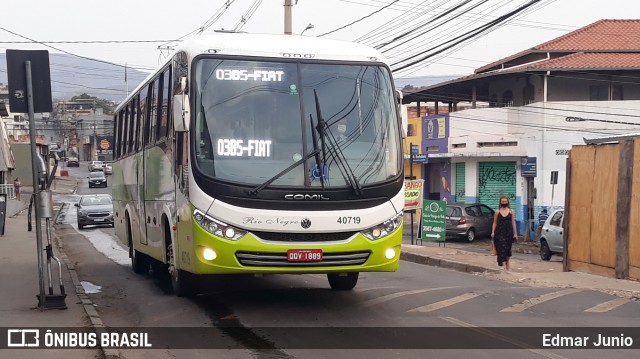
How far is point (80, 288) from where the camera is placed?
42.9ft

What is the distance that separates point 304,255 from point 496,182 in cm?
3173

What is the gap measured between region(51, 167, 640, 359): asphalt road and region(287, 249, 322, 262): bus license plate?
79 cm

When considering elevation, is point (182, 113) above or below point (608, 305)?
above

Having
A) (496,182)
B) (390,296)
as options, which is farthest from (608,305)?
(496,182)

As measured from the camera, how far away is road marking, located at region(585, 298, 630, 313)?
1073 centimetres

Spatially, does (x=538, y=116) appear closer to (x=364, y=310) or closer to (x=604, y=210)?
(x=604, y=210)

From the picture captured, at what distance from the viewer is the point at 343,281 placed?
12.3 m

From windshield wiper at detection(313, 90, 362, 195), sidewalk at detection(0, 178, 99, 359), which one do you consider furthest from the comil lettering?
sidewalk at detection(0, 178, 99, 359)

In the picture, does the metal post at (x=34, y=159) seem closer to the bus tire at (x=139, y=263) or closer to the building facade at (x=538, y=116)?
the bus tire at (x=139, y=263)

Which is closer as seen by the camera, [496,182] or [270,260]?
[270,260]

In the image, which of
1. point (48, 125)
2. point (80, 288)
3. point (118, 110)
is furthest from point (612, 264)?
point (48, 125)

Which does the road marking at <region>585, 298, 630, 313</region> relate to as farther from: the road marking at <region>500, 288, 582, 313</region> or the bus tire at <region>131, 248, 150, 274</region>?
the bus tire at <region>131, 248, 150, 274</region>

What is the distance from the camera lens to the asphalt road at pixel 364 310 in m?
8.20

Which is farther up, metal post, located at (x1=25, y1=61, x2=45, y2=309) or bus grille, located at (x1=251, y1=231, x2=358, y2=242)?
metal post, located at (x1=25, y1=61, x2=45, y2=309)
